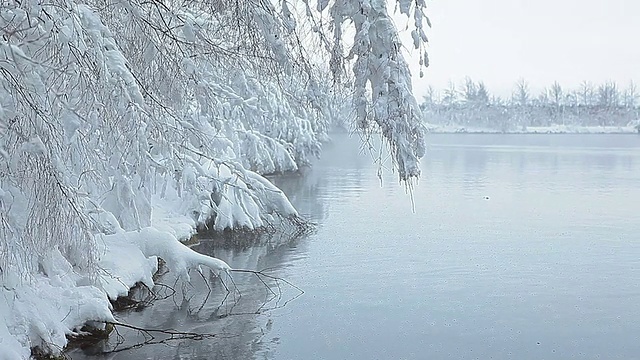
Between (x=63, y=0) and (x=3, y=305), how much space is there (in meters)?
2.86

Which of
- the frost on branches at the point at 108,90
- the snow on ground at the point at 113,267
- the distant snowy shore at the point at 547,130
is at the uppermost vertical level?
the frost on branches at the point at 108,90

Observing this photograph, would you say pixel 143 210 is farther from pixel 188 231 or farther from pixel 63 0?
pixel 63 0

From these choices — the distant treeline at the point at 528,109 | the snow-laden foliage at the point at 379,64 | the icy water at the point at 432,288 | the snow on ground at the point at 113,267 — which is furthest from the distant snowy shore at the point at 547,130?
the snow-laden foliage at the point at 379,64

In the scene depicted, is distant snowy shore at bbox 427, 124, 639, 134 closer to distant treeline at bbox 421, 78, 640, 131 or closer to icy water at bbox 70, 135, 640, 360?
distant treeline at bbox 421, 78, 640, 131

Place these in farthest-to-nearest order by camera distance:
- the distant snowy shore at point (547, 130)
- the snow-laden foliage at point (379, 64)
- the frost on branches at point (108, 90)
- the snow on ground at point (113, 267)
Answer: the distant snowy shore at point (547, 130) < the snow on ground at point (113, 267) < the snow-laden foliage at point (379, 64) < the frost on branches at point (108, 90)

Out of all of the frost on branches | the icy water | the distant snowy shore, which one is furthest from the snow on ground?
the distant snowy shore

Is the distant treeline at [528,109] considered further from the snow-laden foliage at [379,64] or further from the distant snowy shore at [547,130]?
the snow-laden foliage at [379,64]

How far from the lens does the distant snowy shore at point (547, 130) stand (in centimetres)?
9125

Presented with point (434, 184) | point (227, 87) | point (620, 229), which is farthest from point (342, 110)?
point (434, 184)

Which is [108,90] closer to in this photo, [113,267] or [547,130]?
[113,267]

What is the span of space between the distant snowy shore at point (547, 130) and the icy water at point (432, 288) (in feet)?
239

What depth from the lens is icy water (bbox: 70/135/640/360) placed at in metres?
7.89

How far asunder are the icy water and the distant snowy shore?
72.8 metres

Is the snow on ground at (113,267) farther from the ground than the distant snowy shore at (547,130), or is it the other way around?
the snow on ground at (113,267)
